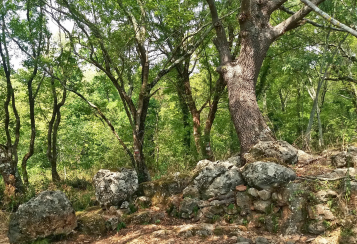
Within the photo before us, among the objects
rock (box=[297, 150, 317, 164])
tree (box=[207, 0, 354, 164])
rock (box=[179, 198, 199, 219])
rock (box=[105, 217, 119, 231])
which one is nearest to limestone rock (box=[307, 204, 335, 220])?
rock (box=[297, 150, 317, 164])

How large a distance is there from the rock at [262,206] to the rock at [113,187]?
9.12 feet

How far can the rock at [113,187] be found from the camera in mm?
5398

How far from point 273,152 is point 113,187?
353cm

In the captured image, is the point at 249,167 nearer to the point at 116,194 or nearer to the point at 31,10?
the point at 116,194

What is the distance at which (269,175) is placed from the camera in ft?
13.8

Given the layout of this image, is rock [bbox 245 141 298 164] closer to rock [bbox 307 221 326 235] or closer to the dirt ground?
the dirt ground

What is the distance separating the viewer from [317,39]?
945 cm

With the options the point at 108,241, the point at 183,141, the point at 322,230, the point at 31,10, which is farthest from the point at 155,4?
the point at 183,141

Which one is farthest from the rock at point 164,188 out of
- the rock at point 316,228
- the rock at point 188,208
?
the rock at point 316,228

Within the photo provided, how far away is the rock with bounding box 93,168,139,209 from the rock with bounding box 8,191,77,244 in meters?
0.75

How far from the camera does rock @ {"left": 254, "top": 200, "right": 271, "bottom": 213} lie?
4.09 metres

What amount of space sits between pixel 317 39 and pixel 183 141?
7.20 metres

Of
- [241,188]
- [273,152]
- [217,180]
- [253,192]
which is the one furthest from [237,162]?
[253,192]

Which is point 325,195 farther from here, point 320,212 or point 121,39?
point 121,39
